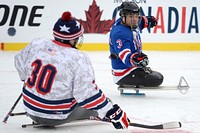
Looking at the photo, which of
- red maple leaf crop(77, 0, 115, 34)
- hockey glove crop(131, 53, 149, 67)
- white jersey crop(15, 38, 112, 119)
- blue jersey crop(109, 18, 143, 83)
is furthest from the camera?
red maple leaf crop(77, 0, 115, 34)

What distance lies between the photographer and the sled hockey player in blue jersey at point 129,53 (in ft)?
A: 14.9

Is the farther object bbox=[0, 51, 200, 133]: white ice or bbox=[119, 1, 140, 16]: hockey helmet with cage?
bbox=[119, 1, 140, 16]: hockey helmet with cage

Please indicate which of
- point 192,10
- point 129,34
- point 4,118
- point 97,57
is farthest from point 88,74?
point 192,10

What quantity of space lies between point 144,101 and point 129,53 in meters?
0.42

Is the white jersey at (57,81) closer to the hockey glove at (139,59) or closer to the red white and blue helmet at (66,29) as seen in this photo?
the red white and blue helmet at (66,29)

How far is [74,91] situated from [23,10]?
541cm

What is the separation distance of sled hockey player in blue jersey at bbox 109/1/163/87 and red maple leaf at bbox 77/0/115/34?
11.8ft

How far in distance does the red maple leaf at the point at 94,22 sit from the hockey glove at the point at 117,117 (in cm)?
550

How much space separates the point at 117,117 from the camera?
10.2 feet

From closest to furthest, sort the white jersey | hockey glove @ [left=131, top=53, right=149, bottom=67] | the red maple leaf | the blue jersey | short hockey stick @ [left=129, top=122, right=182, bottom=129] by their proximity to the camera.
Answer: the white jersey < short hockey stick @ [left=129, top=122, right=182, bottom=129] < hockey glove @ [left=131, top=53, right=149, bottom=67] < the blue jersey < the red maple leaf

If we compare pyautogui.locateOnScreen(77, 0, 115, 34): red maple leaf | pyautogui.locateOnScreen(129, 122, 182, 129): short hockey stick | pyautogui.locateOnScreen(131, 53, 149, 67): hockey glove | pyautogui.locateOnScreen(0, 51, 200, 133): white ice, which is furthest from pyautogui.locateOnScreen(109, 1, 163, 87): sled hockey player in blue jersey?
pyautogui.locateOnScreen(77, 0, 115, 34): red maple leaf

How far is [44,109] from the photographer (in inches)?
126

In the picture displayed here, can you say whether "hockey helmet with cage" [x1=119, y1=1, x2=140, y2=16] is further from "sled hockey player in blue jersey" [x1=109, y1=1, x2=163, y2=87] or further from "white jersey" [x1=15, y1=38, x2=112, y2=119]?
"white jersey" [x1=15, y1=38, x2=112, y2=119]

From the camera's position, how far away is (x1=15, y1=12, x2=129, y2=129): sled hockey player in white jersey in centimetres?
307
